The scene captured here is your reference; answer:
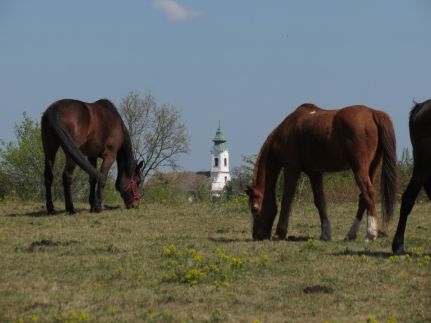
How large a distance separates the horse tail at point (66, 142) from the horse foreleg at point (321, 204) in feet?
14.7

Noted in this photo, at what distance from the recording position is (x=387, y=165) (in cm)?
1122

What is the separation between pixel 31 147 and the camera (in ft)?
106

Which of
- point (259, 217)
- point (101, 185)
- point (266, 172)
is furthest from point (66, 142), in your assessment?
point (259, 217)

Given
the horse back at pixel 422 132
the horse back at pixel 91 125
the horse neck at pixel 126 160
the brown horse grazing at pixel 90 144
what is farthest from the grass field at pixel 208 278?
the horse neck at pixel 126 160


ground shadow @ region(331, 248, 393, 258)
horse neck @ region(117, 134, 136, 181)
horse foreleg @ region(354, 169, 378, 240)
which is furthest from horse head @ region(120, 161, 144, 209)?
ground shadow @ region(331, 248, 393, 258)

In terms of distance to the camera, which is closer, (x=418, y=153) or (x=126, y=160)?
(x=418, y=153)

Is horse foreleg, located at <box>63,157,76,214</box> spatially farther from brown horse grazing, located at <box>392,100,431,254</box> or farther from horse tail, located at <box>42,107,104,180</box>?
brown horse grazing, located at <box>392,100,431,254</box>

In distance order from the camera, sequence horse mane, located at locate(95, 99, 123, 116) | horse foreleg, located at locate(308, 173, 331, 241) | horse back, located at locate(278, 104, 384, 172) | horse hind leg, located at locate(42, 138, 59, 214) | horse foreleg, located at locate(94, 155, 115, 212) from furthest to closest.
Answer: horse mane, located at locate(95, 99, 123, 116)
horse foreleg, located at locate(94, 155, 115, 212)
horse hind leg, located at locate(42, 138, 59, 214)
horse foreleg, located at locate(308, 173, 331, 241)
horse back, located at locate(278, 104, 384, 172)

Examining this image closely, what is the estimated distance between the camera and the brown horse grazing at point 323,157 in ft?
36.6

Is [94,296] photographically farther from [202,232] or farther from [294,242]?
[202,232]

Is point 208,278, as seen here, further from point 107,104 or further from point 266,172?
point 107,104

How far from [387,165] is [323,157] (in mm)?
941

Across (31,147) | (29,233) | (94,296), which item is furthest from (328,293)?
(31,147)

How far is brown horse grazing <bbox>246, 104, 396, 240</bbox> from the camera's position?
36.6 ft
